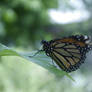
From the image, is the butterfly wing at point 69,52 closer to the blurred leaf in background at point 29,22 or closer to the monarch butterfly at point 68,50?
the monarch butterfly at point 68,50

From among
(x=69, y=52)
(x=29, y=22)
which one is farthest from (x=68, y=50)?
(x=29, y=22)

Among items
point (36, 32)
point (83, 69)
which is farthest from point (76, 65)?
point (36, 32)

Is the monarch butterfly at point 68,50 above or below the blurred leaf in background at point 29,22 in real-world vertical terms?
below

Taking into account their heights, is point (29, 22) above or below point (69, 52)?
above

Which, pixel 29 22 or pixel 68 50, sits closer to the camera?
pixel 68 50

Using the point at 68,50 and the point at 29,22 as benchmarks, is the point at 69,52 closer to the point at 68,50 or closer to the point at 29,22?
the point at 68,50

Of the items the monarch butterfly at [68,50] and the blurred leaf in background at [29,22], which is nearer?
the monarch butterfly at [68,50]

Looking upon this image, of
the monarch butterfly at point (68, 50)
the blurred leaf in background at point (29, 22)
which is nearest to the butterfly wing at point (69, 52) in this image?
the monarch butterfly at point (68, 50)
